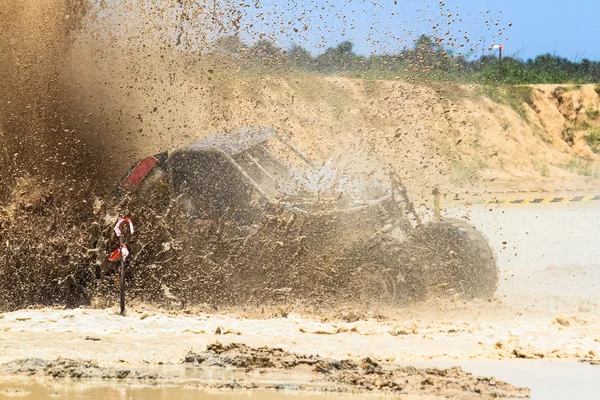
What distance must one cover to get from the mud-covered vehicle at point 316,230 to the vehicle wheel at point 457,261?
0.4 inches

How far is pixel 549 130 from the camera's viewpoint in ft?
133

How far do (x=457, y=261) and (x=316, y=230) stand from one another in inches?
59.1

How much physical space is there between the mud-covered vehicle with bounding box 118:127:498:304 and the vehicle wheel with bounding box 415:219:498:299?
0.03ft

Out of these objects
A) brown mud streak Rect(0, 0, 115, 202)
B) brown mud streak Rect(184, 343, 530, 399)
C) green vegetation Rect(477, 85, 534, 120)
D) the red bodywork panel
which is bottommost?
brown mud streak Rect(184, 343, 530, 399)

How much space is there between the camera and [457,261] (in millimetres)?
11836

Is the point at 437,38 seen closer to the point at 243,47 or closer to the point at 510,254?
the point at 243,47

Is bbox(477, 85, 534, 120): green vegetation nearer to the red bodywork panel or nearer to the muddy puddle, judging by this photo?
the red bodywork panel

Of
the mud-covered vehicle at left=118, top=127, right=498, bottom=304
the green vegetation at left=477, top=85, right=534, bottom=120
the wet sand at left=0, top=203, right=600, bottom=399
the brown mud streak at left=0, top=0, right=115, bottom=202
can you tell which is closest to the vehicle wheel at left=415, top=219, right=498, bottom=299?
the mud-covered vehicle at left=118, top=127, right=498, bottom=304

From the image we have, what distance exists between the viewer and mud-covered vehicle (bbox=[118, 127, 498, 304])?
11.5 metres

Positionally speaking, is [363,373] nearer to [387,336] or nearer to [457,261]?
[387,336]

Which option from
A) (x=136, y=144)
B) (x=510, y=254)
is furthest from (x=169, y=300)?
(x=510, y=254)

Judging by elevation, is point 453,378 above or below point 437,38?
below

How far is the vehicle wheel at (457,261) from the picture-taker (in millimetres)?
11695

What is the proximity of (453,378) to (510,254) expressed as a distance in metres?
10.4
